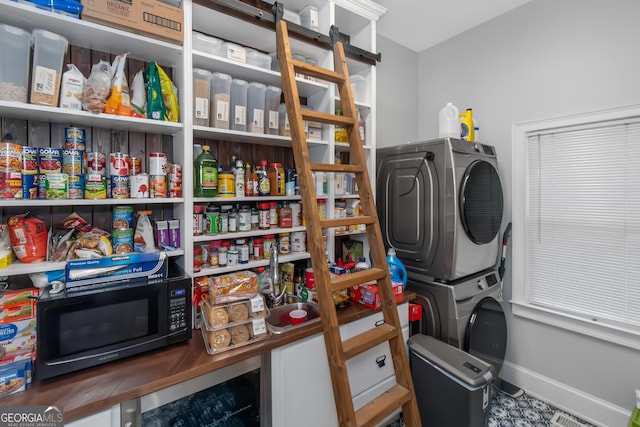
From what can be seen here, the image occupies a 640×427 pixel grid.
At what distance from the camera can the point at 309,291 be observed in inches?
68.3

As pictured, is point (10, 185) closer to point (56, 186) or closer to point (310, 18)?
point (56, 186)

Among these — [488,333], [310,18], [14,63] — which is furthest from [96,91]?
[488,333]

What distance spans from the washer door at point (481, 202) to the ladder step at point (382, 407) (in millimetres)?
1077

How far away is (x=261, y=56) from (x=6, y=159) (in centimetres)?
129

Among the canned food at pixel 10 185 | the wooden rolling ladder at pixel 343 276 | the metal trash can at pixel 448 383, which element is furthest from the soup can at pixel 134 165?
the metal trash can at pixel 448 383

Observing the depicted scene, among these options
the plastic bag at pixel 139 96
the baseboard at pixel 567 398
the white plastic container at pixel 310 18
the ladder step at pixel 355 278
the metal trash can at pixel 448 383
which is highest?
the white plastic container at pixel 310 18

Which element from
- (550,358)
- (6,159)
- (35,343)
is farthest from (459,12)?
(35,343)

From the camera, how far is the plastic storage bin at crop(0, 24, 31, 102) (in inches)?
43.8

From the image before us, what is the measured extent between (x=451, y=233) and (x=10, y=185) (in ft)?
7.19

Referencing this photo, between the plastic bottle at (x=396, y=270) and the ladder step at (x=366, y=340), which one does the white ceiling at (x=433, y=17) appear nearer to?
the plastic bottle at (x=396, y=270)

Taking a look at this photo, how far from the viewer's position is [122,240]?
1.39 m

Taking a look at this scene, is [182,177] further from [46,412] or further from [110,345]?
[46,412]

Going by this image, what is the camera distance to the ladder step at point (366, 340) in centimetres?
128

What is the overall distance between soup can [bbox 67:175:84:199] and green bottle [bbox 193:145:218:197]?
0.47m
